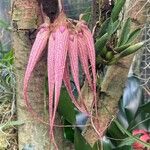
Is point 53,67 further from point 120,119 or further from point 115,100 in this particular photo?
point 120,119

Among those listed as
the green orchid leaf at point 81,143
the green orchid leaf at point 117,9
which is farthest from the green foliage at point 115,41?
the green orchid leaf at point 81,143

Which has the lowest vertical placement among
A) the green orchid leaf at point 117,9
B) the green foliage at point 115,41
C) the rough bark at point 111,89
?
the rough bark at point 111,89

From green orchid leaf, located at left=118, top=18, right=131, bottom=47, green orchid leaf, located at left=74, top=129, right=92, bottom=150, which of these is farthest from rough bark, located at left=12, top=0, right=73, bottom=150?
green orchid leaf, located at left=118, top=18, right=131, bottom=47

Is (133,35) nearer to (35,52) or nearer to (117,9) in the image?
(117,9)

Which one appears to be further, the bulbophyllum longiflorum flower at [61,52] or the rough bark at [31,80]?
the rough bark at [31,80]

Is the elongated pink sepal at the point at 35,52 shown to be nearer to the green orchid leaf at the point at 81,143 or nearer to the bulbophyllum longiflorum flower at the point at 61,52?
the bulbophyllum longiflorum flower at the point at 61,52

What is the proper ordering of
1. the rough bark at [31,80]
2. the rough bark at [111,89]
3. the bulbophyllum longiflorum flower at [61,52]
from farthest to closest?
the rough bark at [111,89], the rough bark at [31,80], the bulbophyllum longiflorum flower at [61,52]

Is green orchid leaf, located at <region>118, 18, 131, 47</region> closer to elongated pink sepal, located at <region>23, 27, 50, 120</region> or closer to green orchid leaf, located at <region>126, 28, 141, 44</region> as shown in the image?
green orchid leaf, located at <region>126, 28, 141, 44</region>
